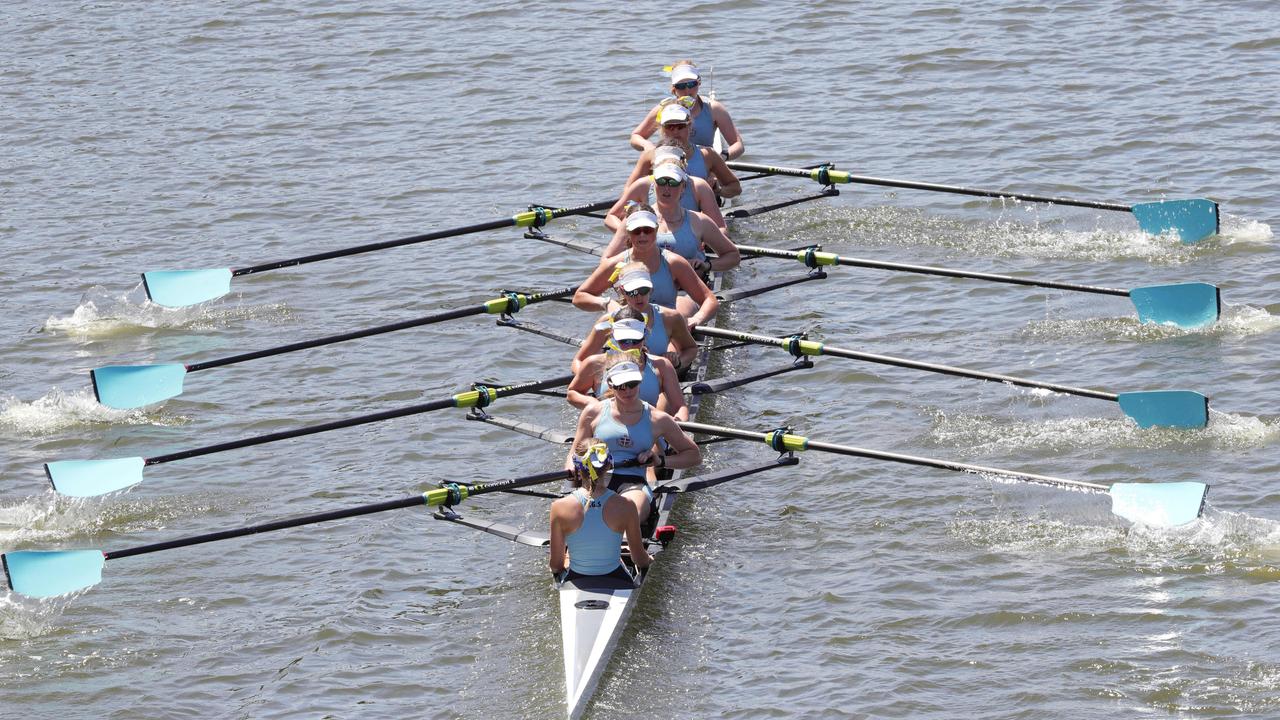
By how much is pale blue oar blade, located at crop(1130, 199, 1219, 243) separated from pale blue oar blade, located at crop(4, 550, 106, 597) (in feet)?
35.1

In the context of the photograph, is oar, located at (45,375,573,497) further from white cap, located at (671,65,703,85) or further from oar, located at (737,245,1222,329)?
white cap, located at (671,65,703,85)

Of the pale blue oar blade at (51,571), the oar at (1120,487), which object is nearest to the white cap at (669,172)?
the oar at (1120,487)

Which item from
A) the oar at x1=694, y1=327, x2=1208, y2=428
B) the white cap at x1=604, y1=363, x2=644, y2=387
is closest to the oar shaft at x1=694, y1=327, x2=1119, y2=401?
the oar at x1=694, y1=327, x2=1208, y2=428

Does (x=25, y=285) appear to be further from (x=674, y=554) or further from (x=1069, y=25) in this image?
(x=1069, y=25)

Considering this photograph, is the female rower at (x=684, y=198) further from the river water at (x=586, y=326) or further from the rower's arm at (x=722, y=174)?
the river water at (x=586, y=326)

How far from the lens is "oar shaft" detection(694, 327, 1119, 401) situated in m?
13.5

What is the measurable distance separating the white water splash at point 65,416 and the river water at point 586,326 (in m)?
0.04

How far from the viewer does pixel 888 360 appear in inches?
537

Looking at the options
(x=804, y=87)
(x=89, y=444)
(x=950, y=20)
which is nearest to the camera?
(x=89, y=444)

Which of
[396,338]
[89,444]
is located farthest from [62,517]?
[396,338]

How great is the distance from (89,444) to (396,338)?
3.28m

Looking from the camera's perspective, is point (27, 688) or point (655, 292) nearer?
point (27, 688)

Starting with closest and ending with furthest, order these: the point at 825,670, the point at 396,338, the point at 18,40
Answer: the point at 825,670 < the point at 396,338 < the point at 18,40

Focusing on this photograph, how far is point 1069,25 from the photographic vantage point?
2362 centimetres
